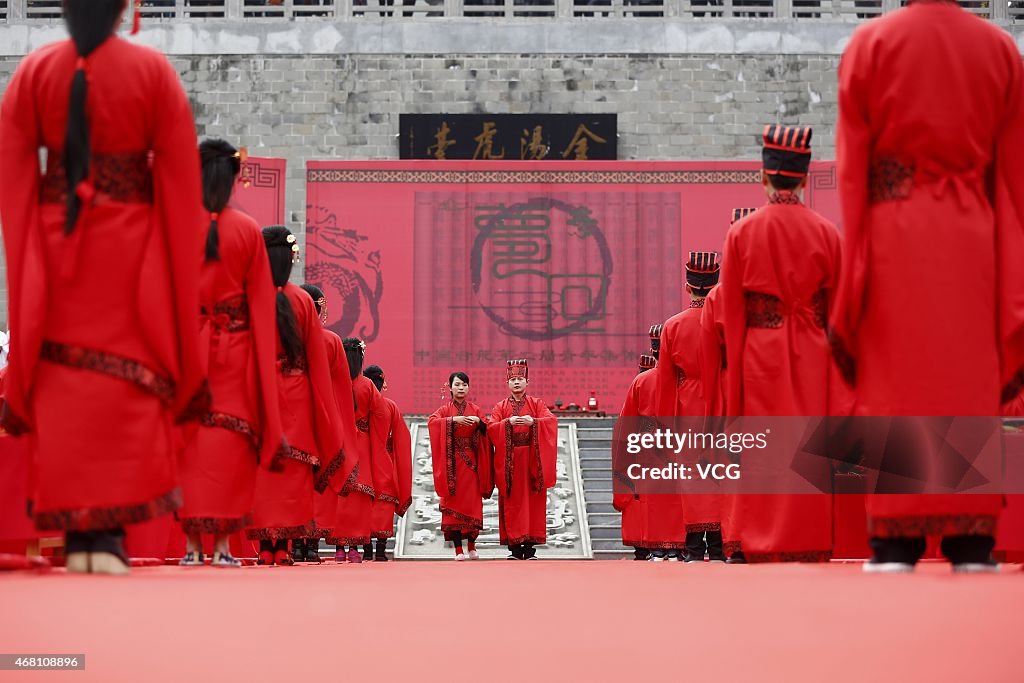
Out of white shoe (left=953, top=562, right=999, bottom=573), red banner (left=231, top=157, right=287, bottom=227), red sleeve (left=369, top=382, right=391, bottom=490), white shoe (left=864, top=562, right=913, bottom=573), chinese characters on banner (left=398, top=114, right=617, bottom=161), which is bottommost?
red sleeve (left=369, top=382, right=391, bottom=490)

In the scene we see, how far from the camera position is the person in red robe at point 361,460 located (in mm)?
8172

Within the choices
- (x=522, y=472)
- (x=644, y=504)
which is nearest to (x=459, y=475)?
(x=522, y=472)

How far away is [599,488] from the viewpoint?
1198cm

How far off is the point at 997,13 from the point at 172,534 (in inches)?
504

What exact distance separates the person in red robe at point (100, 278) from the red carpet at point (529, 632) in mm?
→ 361

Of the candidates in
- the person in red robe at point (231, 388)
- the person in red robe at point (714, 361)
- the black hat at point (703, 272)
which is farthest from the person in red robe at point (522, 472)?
the person in red robe at point (231, 388)

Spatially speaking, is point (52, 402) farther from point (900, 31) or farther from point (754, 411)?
point (754, 411)

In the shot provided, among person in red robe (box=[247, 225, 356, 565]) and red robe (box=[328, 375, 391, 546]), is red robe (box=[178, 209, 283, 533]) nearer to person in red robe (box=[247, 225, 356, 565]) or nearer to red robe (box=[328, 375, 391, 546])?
person in red robe (box=[247, 225, 356, 565])

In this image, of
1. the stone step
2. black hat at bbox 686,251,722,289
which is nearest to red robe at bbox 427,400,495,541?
the stone step

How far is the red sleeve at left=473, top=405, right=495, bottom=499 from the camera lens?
9.45 meters

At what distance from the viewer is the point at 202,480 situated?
455cm

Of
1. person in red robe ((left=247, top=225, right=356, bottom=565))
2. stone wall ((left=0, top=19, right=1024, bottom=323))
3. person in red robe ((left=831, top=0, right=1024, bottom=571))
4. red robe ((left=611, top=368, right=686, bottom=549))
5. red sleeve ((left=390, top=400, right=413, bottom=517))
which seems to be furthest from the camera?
stone wall ((left=0, top=19, right=1024, bottom=323))

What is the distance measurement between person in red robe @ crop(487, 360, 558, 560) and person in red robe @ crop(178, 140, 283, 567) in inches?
186

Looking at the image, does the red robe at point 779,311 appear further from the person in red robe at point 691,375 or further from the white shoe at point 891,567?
the person in red robe at point 691,375
